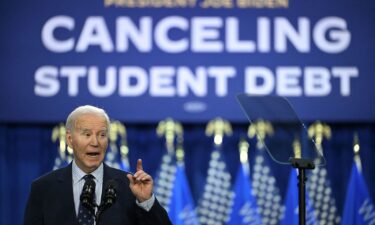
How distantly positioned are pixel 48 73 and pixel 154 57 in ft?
2.66

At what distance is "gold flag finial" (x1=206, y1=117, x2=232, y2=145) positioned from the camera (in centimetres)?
618

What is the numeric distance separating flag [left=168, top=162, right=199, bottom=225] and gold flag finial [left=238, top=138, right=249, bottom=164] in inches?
17.7

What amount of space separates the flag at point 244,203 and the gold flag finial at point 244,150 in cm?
4

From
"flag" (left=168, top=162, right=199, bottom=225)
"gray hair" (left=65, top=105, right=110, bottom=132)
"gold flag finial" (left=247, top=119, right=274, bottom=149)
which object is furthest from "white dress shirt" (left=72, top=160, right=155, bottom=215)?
"flag" (left=168, top=162, right=199, bottom=225)

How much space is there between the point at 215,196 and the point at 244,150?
1.33 feet

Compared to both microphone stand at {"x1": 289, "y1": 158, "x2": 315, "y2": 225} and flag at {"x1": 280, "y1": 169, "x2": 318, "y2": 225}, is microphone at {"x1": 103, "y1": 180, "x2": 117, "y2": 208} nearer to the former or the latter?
microphone stand at {"x1": 289, "y1": 158, "x2": 315, "y2": 225}

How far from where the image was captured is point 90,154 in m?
2.62

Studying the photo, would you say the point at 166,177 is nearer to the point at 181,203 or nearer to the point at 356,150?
the point at 181,203

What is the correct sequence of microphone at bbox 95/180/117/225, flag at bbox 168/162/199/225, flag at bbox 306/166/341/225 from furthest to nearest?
flag at bbox 306/166/341/225 < flag at bbox 168/162/199/225 < microphone at bbox 95/180/117/225

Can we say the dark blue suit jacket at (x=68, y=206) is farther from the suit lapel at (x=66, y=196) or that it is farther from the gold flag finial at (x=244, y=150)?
the gold flag finial at (x=244, y=150)

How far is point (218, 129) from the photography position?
619 centimetres

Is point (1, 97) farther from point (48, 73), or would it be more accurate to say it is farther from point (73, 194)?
point (73, 194)

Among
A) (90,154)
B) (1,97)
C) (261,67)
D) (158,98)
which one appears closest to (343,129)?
(261,67)

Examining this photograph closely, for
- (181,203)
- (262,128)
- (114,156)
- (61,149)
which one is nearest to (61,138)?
(61,149)
